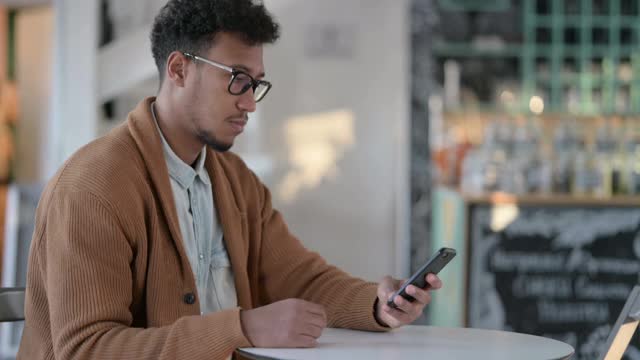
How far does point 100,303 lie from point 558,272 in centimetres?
330

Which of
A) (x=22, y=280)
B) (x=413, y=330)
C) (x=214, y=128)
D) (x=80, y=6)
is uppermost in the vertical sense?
(x=80, y=6)

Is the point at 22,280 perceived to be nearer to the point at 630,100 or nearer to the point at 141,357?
the point at 141,357

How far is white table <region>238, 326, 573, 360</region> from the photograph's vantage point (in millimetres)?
1613

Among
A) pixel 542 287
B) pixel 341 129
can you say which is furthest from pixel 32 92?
pixel 542 287

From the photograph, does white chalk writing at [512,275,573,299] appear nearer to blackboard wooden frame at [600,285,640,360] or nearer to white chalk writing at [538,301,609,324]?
white chalk writing at [538,301,609,324]

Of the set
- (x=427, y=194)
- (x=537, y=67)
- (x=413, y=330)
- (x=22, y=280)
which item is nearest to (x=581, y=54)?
(x=537, y=67)

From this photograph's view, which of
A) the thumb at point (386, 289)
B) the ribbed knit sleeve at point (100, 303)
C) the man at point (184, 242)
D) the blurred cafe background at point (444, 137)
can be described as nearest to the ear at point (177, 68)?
the man at point (184, 242)

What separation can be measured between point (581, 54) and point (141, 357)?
6701 millimetres

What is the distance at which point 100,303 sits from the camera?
1.66 metres

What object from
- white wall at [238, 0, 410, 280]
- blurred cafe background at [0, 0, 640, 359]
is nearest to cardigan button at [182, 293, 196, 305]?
blurred cafe background at [0, 0, 640, 359]

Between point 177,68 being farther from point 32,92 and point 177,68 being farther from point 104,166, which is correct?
point 32,92

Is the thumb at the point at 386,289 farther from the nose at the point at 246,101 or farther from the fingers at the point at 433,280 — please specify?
the nose at the point at 246,101

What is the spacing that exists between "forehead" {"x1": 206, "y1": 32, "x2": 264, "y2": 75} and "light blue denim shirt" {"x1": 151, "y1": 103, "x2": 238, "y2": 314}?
20cm

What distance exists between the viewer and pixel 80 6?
5.28 m
